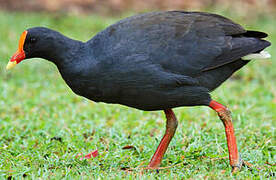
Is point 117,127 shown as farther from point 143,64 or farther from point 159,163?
point 143,64

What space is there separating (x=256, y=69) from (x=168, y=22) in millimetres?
4918

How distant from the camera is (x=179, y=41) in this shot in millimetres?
3967

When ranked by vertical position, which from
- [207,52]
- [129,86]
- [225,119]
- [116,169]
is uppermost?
[207,52]

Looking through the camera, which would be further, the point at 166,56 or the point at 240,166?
the point at 240,166

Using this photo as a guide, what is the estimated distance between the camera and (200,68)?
398 cm

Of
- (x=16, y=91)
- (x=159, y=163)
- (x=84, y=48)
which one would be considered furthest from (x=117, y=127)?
(x=16, y=91)

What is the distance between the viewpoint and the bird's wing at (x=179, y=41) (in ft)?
12.7

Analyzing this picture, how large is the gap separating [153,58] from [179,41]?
313mm

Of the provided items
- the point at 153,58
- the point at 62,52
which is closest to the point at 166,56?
the point at 153,58

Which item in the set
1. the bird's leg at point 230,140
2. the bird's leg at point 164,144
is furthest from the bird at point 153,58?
the bird's leg at point 164,144

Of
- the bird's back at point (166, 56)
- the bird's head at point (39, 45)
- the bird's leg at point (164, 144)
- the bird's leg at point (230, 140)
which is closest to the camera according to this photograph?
the bird's back at point (166, 56)

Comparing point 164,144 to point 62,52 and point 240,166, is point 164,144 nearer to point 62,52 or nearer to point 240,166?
point 240,166

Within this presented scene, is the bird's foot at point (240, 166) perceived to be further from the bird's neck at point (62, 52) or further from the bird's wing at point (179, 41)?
the bird's neck at point (62, 52)

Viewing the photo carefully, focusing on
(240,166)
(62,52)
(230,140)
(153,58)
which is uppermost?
(62,52)
